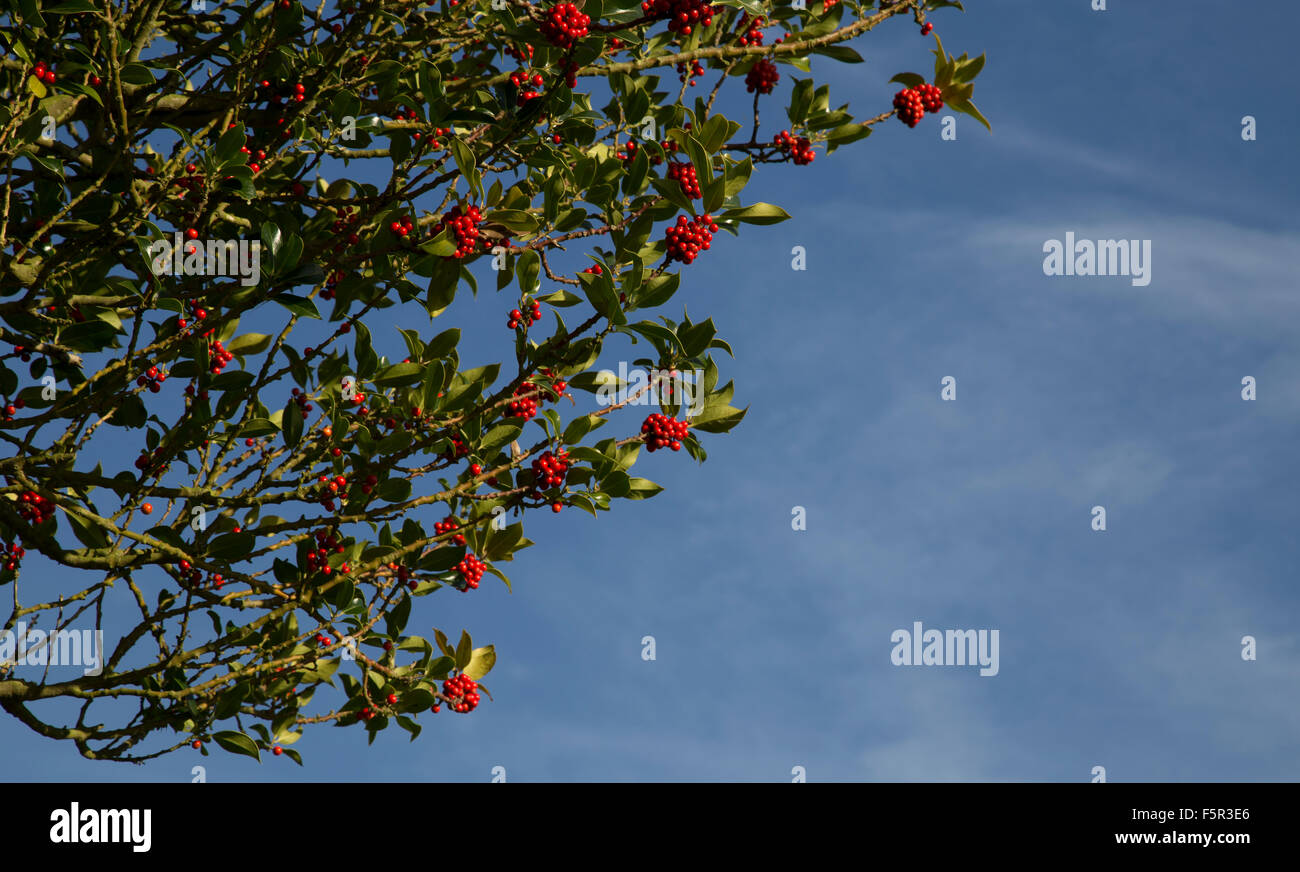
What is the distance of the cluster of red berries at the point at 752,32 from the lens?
5.01 metres

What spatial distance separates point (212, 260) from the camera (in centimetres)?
414

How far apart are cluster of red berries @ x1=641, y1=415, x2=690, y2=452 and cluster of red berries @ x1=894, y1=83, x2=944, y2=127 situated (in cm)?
199

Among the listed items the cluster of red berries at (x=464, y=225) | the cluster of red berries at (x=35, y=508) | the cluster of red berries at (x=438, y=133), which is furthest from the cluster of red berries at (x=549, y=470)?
the cluster of red berries at (x=35, y=508)

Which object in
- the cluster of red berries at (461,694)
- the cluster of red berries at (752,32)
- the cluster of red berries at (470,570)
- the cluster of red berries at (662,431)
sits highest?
the cluster of red berries at (752,32)

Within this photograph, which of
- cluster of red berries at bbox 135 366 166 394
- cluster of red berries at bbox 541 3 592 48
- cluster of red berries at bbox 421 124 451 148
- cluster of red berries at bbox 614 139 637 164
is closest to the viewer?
cluster of red berries at bbox 541 3 592 48

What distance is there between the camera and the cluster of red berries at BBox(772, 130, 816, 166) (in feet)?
16.0

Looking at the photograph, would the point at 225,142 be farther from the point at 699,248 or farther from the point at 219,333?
the point at 699,248

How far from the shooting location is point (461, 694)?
15.9ft

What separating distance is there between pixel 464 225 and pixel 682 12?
44.6 inches

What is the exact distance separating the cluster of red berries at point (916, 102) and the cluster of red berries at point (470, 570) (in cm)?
289

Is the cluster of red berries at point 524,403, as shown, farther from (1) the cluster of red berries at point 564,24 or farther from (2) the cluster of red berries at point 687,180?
(1) the cluster of red berries at point 564,24

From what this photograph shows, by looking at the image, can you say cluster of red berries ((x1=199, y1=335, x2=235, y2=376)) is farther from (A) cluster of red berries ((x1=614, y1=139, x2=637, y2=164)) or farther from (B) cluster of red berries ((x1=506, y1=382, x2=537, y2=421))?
(A) cluster of red berries ((x1=614, y1=139, x2=637, y2=164))

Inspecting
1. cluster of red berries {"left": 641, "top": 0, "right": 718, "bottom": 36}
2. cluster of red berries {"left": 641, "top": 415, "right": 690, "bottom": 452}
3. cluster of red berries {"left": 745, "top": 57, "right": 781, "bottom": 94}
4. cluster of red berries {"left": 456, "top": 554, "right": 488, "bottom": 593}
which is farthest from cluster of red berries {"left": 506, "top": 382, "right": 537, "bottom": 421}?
cluster of red berries {"left": 745, "top": 57, "right": 781, "bottom": 94}

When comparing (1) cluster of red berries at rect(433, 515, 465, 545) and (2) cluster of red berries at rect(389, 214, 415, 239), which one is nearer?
(2) cluster of red berries at rect(389, 214, 415, 239)
